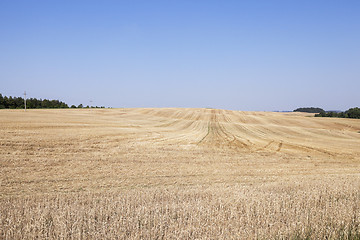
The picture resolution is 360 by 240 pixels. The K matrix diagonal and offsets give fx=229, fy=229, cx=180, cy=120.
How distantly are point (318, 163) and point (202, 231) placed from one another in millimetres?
15994

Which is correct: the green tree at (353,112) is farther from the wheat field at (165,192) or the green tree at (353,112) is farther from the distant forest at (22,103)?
the distant forest at (22,103)

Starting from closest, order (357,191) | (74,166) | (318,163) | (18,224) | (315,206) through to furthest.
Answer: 1. (18,224)
2. (315,206)
3. (357,191)
4. (74,166)
5. (318,163)

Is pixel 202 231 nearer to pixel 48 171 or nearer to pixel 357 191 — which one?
pixel 357 191

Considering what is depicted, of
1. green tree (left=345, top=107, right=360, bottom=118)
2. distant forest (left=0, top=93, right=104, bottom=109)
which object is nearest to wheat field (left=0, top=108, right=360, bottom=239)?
green tree (left=345, top=107, right=360, bottom=118)

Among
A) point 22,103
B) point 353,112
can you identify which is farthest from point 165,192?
point 22,103

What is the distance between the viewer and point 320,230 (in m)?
6.01

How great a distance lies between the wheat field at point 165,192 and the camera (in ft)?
19.2

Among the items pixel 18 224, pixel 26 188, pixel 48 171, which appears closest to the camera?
pixel 18 224

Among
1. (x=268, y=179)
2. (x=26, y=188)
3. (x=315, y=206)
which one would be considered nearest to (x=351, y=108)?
(x=268, y=179)

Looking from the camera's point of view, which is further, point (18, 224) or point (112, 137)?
point (112, 137)

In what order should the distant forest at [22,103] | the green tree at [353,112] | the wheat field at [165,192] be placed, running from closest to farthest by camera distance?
the wheat field at [165,192], the green tree at [353,112], the distant forest at [22,103]

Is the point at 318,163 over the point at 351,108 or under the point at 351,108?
under

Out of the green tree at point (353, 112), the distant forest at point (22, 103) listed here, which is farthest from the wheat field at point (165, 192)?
the distant forest at point (22, 103)

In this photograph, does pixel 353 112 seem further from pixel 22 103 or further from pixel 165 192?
pixel 22 103
